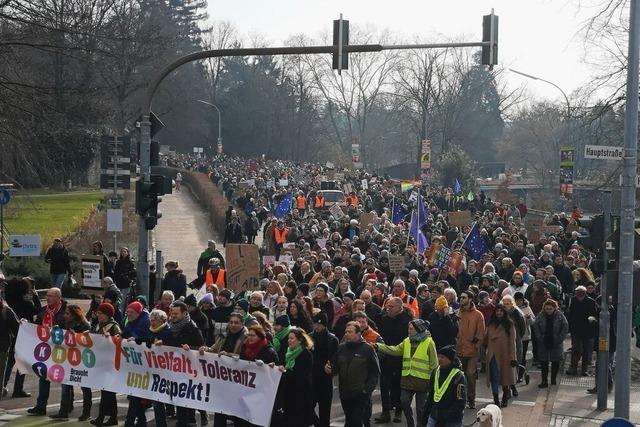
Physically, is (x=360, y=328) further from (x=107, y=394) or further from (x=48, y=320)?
→ (x=48, y=320)

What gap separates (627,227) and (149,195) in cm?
701

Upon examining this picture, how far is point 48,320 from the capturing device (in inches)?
557

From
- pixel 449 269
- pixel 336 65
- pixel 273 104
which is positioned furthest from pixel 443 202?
pixel 273 104

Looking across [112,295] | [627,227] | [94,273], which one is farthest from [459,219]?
[627,227]

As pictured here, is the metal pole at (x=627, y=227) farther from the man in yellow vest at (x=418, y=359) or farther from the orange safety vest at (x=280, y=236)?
the orange safety vest at (x=280, y=236)

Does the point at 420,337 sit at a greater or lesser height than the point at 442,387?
greater

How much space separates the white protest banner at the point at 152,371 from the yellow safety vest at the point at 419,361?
1787 mm

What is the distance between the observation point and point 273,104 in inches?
4065

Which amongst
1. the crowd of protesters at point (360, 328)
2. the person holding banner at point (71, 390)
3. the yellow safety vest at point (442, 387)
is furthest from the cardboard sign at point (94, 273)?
the yellow safety vest at point (442, 387)

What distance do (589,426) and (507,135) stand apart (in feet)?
337

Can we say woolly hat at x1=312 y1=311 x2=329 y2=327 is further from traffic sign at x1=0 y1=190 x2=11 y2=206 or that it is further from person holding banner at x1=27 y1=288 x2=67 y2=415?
traffic sign at x1=0 y1=190 x2=11 y2=206

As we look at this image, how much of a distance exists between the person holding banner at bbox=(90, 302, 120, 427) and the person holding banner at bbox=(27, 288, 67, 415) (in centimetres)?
76

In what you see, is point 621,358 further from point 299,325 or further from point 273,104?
point 273,104

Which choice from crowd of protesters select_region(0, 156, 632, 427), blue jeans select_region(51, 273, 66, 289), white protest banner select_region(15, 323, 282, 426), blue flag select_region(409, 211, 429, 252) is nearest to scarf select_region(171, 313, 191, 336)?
crowd of protesters select_region(0, 156, 632, 427)
